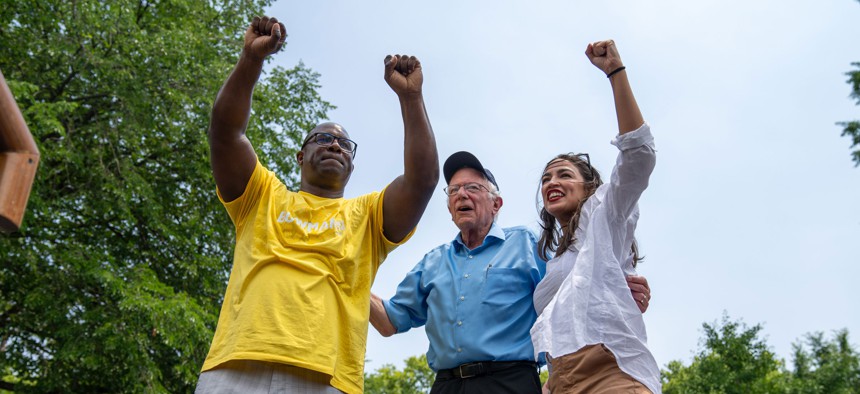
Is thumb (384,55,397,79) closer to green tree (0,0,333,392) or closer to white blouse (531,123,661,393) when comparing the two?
white blouse (531,123,661,393)

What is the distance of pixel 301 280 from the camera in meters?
3.24

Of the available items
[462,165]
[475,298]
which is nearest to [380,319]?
[475,298]

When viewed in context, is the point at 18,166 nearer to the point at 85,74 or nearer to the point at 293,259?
the point at 293,259

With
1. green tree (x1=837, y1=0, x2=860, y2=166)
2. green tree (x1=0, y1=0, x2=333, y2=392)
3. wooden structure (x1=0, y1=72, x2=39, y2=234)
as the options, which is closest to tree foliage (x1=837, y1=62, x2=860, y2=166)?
green tree (x1=837, y1=0, x2=860, y2=166)

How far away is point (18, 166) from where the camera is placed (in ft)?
5.70

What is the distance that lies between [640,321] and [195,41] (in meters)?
9.67

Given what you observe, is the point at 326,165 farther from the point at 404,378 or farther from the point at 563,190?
the point at 404,378

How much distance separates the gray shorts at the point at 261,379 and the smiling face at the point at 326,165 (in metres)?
0.96

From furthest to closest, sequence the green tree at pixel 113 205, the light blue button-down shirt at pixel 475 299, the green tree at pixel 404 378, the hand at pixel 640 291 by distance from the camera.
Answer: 1. the green tree at pixel 404 378
2. the green tree at pixel 113 205
3. the light blue button-down shirt at pixel 475 299
4. the hand at pixel 640 291

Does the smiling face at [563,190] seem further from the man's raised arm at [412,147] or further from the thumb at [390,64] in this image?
the thumb at [390,64]

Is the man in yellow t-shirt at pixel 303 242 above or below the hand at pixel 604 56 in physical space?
below

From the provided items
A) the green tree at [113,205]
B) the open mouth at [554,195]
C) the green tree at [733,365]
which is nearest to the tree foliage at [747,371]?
the green tree at [733,365]

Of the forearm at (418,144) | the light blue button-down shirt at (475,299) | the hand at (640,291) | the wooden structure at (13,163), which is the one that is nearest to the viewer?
the wooden structure at (13,163)

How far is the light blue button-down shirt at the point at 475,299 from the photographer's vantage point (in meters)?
3.88
